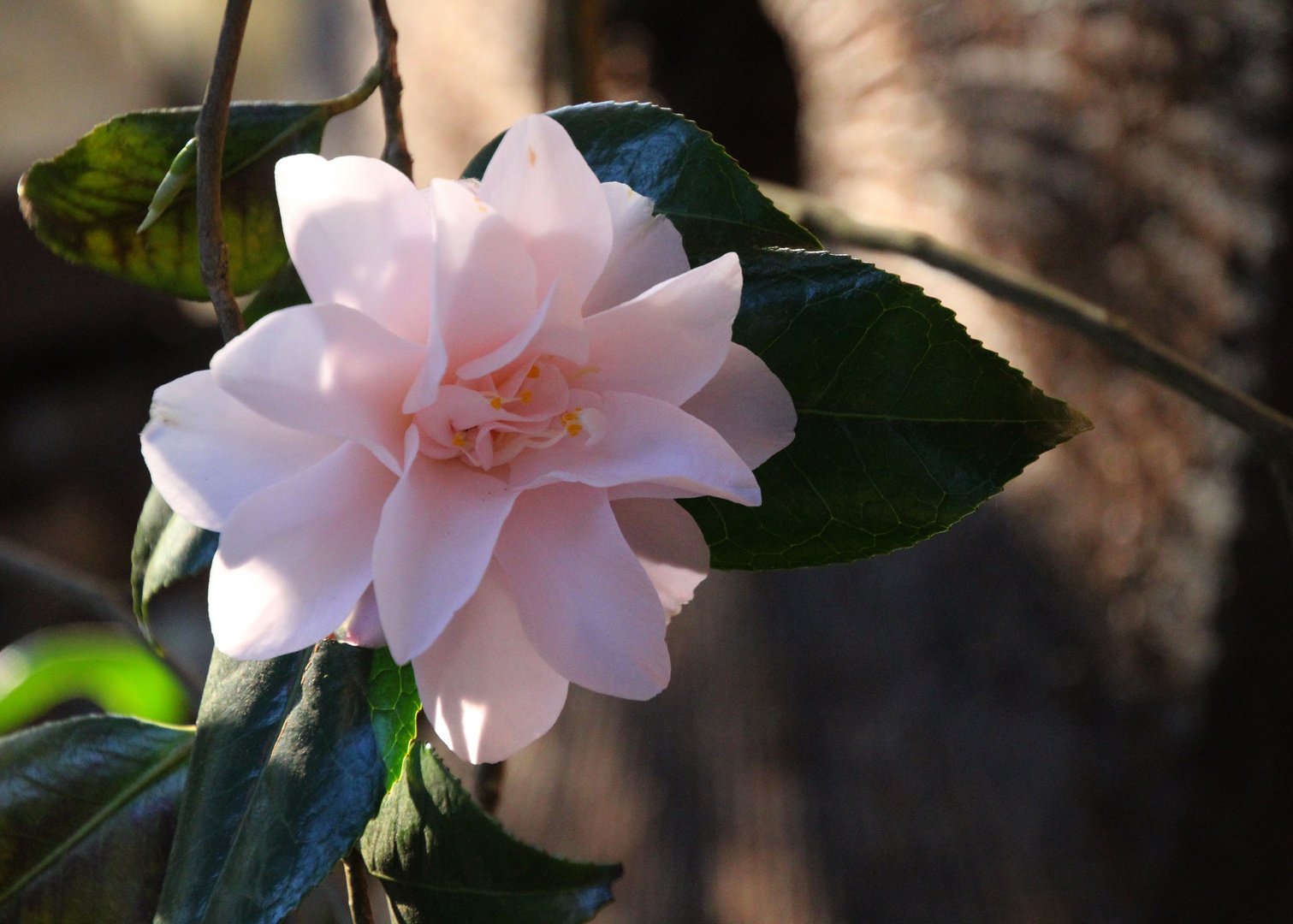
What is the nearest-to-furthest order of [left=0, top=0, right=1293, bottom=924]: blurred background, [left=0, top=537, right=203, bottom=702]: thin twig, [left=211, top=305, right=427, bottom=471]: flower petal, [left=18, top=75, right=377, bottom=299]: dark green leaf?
[left=211, top=305, right=427, bottom=471]: flower petal → [left=18, top=75, right=377, bottom=299]: dark green leaf → [left=0, top=537, right=203, bottom=702]: thin twig → [left=0, top=0, right=1293, bottom=924]: blurred background

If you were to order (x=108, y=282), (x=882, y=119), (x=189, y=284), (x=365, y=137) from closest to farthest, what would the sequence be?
(x=189, y=284) < (x=882, y=119) < (x=365, y=137) < (x=108, y=282)

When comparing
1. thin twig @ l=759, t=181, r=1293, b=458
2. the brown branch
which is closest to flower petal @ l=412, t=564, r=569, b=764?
the brown branch

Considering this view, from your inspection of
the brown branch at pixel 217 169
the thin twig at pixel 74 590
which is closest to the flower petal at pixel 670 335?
the brown branch at pixel 217 169

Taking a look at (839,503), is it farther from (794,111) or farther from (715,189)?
(794,111)

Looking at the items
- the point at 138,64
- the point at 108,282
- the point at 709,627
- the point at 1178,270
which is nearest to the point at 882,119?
the point at 1178,270

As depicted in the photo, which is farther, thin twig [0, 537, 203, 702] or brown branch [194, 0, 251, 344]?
thin twig [0, 537, 203, 702]

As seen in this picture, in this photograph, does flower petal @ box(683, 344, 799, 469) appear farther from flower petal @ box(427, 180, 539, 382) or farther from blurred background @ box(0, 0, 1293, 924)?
blurred background @ box(0, 0, 1293, 924)

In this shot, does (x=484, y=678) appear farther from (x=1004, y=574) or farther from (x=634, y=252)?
(x=1004, y=574)
